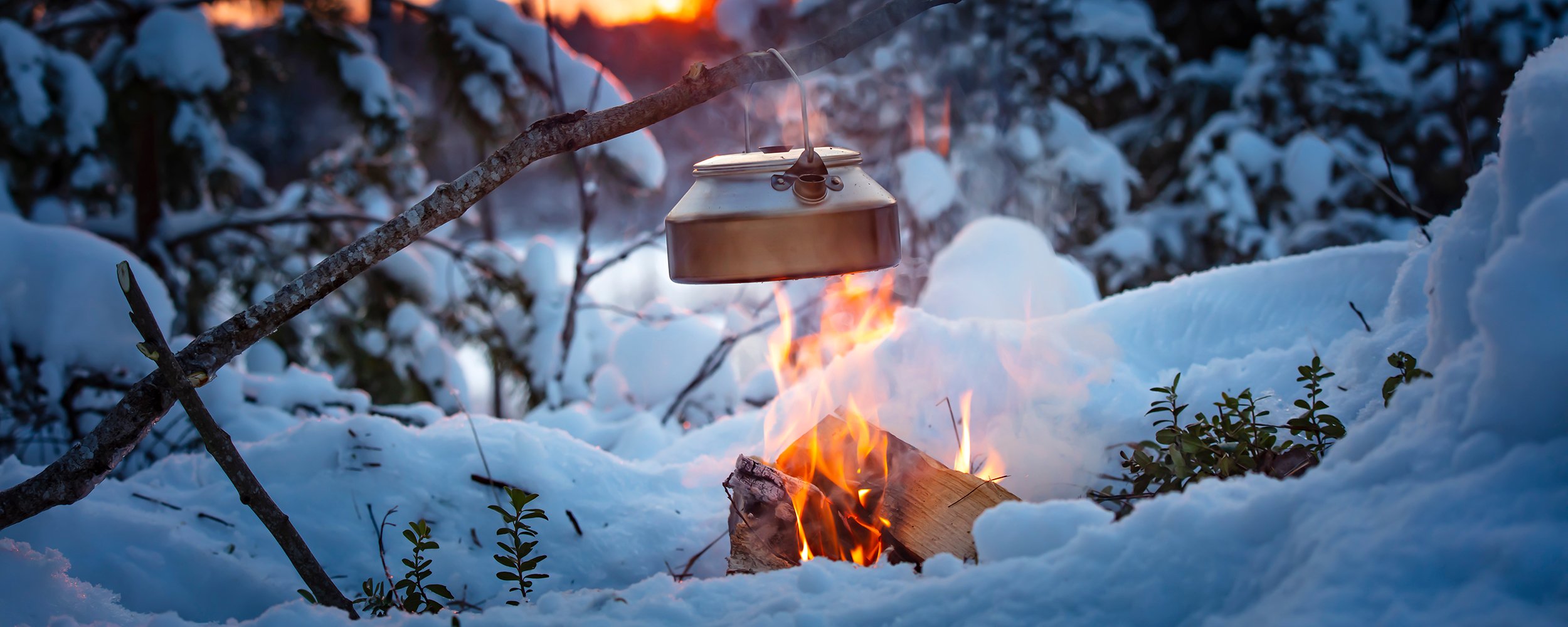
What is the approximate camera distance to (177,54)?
183 inches

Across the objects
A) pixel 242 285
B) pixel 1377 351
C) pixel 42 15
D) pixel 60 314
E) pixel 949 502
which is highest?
pixel 42 15

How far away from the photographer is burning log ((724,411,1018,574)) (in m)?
1.97

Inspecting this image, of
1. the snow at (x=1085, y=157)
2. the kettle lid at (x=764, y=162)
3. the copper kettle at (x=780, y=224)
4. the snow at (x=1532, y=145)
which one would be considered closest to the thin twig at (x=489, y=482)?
the copper kettle at (x=780, y=224)

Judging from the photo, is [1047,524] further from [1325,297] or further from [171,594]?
[171,594]

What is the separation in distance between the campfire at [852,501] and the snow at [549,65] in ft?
8.69

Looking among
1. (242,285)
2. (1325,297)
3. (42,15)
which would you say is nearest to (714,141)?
(242,285)

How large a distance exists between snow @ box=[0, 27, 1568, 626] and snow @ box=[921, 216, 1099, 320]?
0.06ft

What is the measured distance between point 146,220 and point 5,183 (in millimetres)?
647

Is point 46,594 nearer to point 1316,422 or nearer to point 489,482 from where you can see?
point 489,482

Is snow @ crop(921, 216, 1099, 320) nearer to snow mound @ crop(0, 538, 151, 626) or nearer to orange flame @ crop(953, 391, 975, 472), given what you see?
orange flame @ crop(953, 391, 975, 472)

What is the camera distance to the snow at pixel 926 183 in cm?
612

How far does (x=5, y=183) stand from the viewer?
4707 millimetres

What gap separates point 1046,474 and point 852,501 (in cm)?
55

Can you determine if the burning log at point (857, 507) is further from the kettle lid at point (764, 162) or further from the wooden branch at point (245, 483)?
the wooden branch at point (245, 483)
